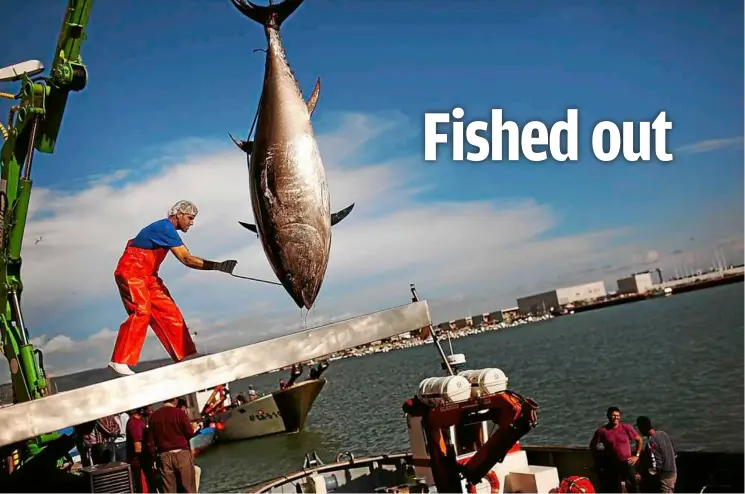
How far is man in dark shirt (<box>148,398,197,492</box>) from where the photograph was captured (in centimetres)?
549

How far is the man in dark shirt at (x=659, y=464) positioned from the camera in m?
7.13

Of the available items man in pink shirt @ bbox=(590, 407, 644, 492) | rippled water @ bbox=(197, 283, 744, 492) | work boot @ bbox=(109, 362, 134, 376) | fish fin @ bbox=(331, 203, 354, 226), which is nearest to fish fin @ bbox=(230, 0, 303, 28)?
fish fin @ bbox=(331, 203, 354, 226)

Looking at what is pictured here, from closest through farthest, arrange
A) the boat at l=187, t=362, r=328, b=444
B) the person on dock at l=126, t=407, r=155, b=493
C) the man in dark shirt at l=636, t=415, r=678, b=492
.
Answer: the person on dock at l=126, t=407, r=155, b=493 < the man in dark shirt at l=636, t=415, r=678, b=492 < the boat at l=187, t=362, r=328, b=444

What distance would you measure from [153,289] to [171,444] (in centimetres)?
215

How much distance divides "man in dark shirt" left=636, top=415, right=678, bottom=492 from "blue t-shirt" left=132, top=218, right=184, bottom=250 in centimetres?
558

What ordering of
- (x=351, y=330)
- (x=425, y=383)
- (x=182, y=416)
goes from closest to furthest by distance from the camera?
1. (x=351, y=330)
2. (x=182, y=416)
3. (x=425, y=383)

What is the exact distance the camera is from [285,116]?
10.7ft

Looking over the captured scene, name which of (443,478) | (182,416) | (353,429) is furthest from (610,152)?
(353,429)

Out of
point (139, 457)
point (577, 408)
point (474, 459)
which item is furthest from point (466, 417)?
point (577, 408)

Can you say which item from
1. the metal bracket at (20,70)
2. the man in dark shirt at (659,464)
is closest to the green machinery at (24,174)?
the metal bracket at (20,70)

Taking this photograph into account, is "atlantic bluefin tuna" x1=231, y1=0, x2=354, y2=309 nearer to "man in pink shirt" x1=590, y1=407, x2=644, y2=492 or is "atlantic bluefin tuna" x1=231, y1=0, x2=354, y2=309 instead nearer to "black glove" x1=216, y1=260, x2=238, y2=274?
"black glove" x1=216, y1=260, x2=238, y2=274

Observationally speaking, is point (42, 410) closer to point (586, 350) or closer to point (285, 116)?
point (285, 116)

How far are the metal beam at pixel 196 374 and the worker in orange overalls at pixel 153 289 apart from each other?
75.9 inches

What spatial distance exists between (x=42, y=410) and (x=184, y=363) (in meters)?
0.33
